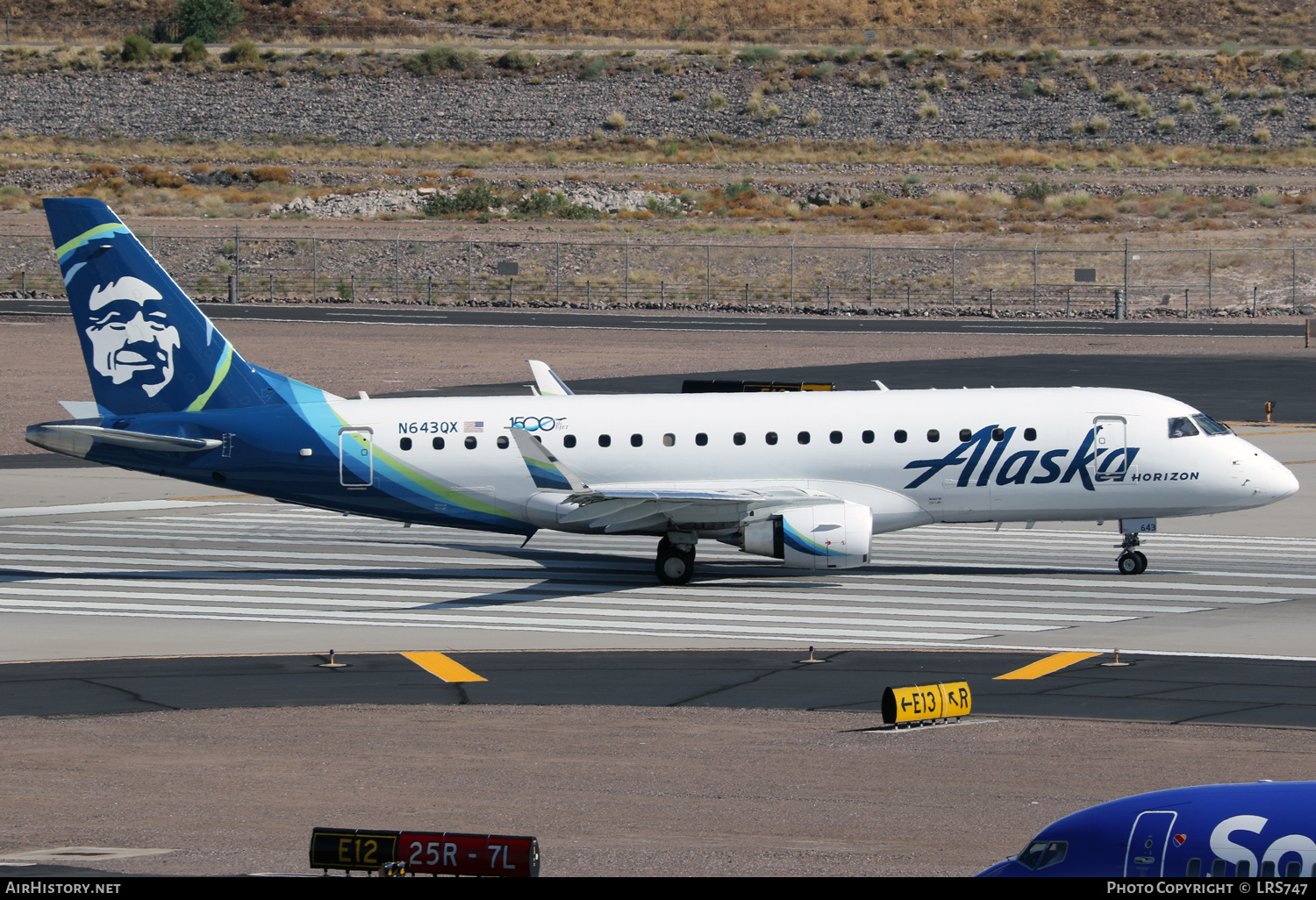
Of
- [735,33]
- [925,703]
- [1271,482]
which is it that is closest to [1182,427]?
[1271,482]

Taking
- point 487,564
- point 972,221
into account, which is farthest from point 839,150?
point 487,564

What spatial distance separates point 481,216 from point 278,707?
101 meters

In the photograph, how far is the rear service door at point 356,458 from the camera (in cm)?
3291

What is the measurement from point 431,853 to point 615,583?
842 inches

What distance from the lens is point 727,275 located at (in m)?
103

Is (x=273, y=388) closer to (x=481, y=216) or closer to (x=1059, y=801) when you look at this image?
(x=1059, y=801)

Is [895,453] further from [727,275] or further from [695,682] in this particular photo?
[727,275]

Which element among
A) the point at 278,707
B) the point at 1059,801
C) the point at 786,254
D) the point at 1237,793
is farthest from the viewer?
the point at 786,254

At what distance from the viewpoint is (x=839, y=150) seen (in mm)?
150000

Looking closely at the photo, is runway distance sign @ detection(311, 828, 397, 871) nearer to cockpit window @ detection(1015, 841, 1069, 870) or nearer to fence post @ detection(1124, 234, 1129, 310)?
cockpit window @ detection(1015, 841, 1069, 870)

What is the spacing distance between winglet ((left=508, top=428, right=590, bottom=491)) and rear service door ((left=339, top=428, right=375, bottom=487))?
9.76 ft

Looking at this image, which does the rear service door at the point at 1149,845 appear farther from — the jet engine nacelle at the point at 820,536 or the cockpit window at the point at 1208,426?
the cockpit window at the point at 1208,426

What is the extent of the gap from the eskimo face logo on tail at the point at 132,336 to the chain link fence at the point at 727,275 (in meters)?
64.8

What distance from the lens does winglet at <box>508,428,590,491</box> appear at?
30281 millimetres
